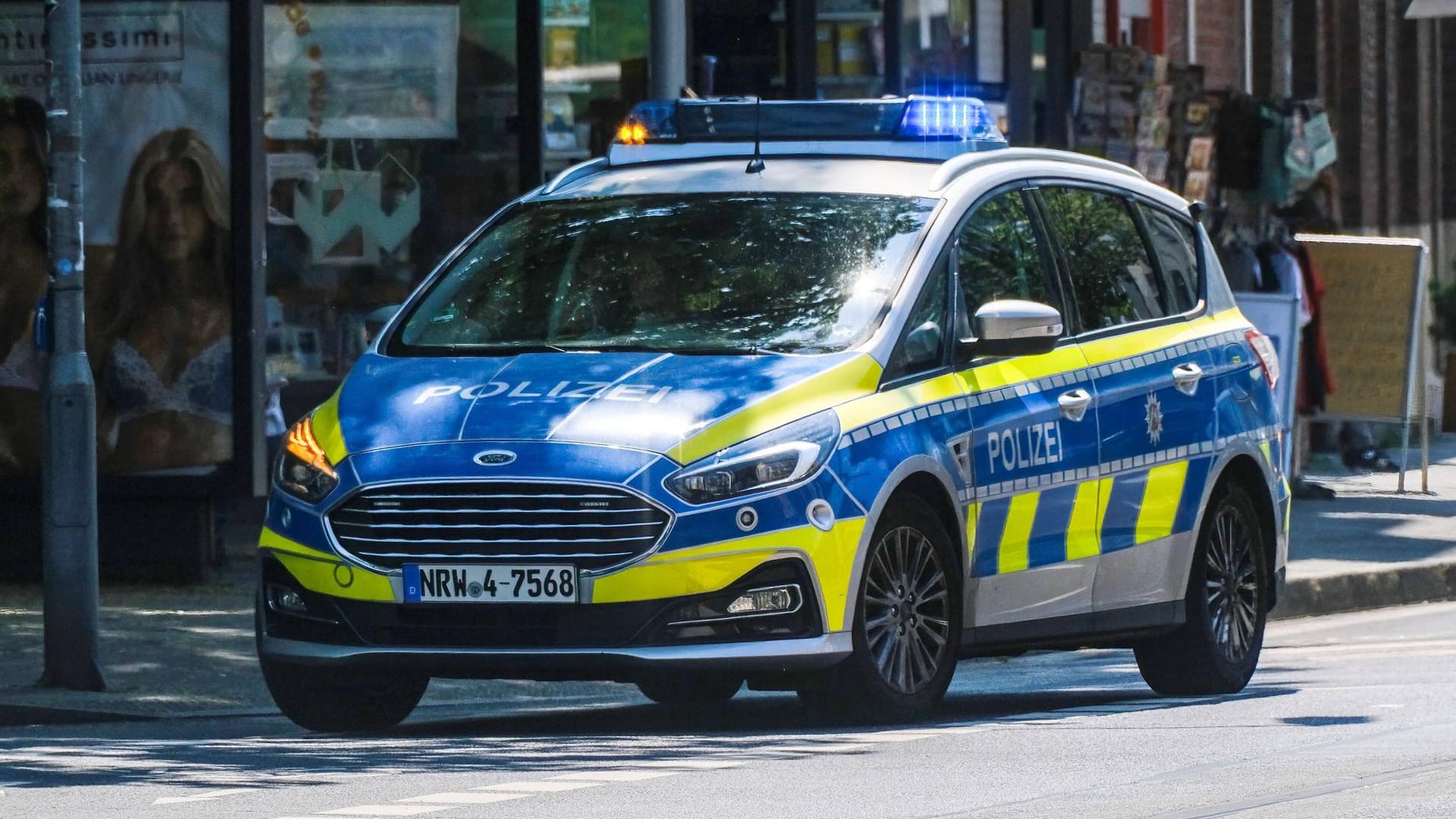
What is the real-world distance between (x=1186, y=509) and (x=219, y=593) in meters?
5.54

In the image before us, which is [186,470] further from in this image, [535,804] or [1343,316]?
[1343,316]

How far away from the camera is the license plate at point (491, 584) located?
825 cm

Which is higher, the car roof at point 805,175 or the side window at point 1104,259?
the car roof at point 805,175

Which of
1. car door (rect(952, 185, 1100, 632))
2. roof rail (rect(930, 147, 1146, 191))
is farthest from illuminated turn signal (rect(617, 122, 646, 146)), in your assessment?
car door (rect(952, 185, 1100, 632))

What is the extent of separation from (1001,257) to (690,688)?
5.51 ft

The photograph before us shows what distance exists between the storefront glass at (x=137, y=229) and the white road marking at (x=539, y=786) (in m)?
7.42

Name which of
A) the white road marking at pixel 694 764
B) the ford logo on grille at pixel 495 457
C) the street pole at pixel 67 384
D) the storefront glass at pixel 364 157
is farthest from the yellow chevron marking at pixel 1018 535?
the storefront glass at pixel 364 157

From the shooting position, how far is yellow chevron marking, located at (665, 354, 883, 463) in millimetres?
8250

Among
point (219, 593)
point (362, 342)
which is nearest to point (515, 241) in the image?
point (219, 593)

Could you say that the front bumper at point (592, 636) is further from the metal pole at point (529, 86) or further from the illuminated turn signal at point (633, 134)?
the metal pole at point (529, 86)

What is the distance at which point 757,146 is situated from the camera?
9883 millimetres

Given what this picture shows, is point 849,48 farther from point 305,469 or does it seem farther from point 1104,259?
point 305,469

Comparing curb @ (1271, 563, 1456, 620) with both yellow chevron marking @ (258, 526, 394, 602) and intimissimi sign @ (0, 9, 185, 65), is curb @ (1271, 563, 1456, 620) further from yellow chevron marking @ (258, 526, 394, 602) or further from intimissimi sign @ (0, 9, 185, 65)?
yellow chevron marking @ (258, 526, 394, 602)

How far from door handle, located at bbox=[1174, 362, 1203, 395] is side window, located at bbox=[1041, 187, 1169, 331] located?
0.72 ft
